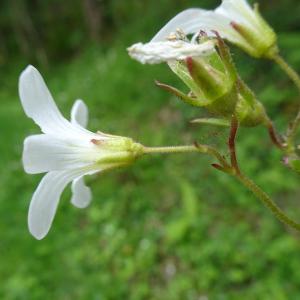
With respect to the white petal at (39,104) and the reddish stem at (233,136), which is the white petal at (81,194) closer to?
the white petal at (39,104)

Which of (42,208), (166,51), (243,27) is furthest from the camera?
(243,27)

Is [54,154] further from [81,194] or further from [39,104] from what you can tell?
[81,194]

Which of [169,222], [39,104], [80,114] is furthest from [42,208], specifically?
[169,222]

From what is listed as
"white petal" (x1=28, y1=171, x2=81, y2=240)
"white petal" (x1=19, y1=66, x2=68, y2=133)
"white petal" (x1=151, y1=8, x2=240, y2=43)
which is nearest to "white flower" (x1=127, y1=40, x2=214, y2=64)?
"white petal" (x1=151, y1=8, x2=240, y2=43)

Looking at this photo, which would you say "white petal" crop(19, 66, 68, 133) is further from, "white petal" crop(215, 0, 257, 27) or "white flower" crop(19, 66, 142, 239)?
"white petal" crop(215, 0, 257, 27)

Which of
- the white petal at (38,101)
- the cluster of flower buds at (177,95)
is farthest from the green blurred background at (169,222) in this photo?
the white petal at (38,101)

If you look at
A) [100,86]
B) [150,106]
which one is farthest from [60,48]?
[150,106]
